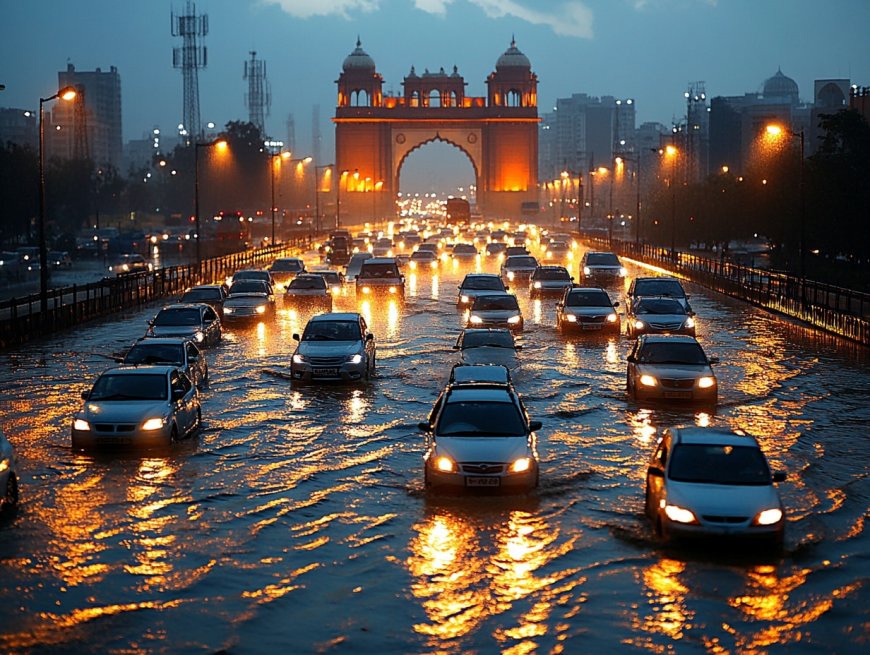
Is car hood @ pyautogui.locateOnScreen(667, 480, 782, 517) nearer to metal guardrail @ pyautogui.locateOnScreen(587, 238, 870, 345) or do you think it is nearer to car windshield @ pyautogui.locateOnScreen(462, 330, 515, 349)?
car windshield @ pyautogui.locateOnScreen(462, 330, 515, 349)

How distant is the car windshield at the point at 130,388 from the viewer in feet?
69.4

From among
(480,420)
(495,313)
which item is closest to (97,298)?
(495,313)

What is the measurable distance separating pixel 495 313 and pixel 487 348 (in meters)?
9.10

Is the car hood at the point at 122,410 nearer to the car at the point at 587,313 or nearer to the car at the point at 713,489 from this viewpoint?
the car at the point at 713,489

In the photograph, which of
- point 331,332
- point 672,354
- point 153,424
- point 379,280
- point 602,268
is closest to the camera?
point 153,424

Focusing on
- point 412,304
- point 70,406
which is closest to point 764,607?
point 70,406

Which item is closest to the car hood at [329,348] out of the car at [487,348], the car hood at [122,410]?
the car at [487,348]

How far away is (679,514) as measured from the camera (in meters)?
14.6

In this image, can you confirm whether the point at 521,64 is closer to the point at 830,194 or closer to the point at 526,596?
the point at 830,194

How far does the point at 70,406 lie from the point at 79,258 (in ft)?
234

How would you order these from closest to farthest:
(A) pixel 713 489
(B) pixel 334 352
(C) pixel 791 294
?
(A) pixel 713 489
(B) pixel 334 352
(C) pixel 791 294

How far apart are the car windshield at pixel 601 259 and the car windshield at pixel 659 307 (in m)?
24.9

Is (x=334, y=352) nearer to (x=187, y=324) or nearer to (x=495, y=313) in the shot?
→ (x=187, y=324)

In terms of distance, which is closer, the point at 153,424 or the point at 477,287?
the point at 153,424
